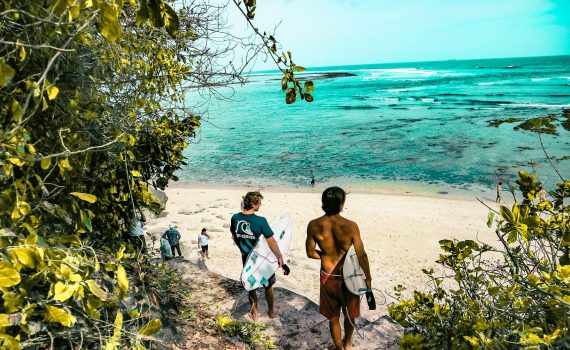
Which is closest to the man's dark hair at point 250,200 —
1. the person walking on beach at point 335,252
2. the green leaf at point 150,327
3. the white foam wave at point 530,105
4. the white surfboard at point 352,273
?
the person walking on beach at point 335,252

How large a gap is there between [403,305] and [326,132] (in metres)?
36.1

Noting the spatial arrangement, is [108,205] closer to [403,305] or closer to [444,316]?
[403,305]

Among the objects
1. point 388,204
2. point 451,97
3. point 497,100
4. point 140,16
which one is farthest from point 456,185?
point 451,97

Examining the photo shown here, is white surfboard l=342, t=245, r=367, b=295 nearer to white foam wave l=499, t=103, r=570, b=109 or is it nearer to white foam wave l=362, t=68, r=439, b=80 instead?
white foam wave l=499, t=103, r=570, b=109

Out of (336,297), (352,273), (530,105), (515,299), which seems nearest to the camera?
(515,299)

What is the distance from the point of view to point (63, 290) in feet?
4.37

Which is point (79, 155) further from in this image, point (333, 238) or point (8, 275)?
point (333, 238)

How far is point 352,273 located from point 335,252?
0.27 m

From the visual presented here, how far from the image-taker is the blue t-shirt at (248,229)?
14.3ft

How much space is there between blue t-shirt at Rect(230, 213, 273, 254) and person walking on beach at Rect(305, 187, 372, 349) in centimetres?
70

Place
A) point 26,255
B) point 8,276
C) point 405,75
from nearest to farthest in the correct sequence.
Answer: point 8,276
point 26,255
point 405,75

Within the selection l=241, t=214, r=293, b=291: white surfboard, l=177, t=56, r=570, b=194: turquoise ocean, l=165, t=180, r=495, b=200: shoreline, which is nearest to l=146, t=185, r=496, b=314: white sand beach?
l=165, t=180, r=495, b=200: shoreline

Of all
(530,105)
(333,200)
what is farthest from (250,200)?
(530,105)

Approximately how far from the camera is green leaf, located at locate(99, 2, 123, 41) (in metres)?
1.14
